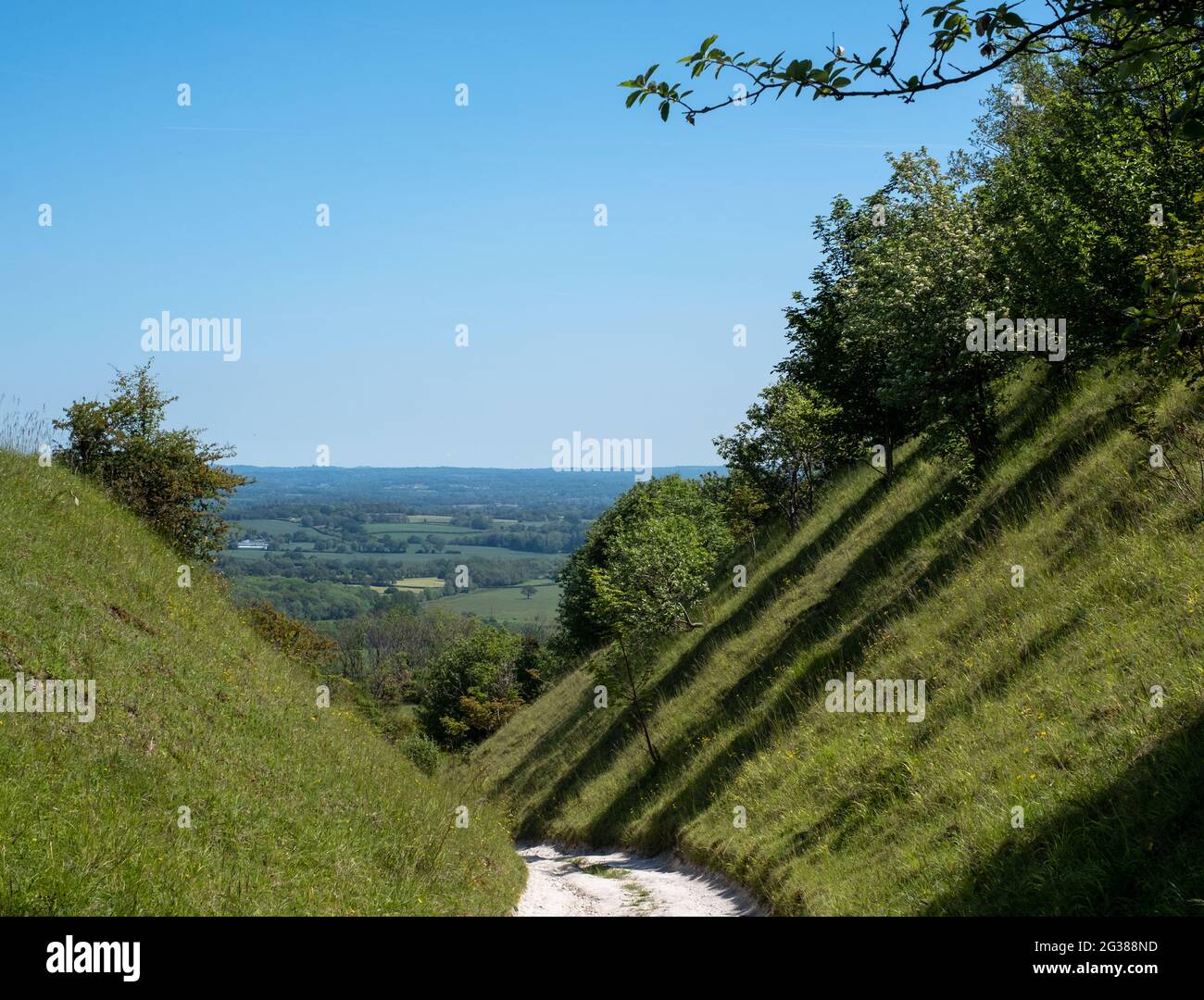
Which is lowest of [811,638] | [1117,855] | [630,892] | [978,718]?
[630,892]

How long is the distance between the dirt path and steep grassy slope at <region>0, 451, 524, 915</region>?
2.19 feet

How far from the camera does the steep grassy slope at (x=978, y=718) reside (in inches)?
334

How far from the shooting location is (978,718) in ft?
41.0

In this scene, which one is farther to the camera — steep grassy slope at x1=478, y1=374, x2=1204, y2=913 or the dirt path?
the dirt path

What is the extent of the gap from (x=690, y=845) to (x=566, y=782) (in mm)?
15473

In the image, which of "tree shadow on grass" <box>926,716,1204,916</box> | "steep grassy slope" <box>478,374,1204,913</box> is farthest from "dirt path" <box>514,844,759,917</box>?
"tree shadow on grass" <box>926,716,1204,916</box>

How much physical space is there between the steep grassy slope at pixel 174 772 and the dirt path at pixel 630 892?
0.67 metres

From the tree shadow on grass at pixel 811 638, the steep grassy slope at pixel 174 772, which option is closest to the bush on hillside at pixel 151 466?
the steep grassy slope at pixel 174 772

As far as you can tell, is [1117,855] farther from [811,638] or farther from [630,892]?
[811,638]

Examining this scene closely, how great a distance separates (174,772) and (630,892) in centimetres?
784

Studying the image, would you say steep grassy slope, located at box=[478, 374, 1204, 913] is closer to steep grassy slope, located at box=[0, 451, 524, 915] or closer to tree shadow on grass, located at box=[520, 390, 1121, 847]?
tree shadow on grass, located at box=[520, 390, 1121, 847]

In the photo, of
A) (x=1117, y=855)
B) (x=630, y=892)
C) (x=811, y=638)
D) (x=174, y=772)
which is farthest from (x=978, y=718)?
(x=811, y=638)

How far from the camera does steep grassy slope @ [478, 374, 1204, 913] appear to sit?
848cm

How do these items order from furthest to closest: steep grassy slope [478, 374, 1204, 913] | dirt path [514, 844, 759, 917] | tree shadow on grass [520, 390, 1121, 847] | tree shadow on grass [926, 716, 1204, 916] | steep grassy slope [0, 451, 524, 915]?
tree shadow on grass [520, 390, 1121, 847]
dirt path [514, 844, 759, 917]
steep grassy slope [478, 374, 1204, 913]
steep grassy slope [0, 451, 524, 915]
tree shadow on grass [926, 716, 1204, 916]
